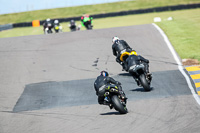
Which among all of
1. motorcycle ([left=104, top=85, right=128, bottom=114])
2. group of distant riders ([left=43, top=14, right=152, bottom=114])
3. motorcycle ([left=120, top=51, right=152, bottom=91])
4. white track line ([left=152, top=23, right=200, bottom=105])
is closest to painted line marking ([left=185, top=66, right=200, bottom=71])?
white track line ([left=152, top=23, right=200, bottom=105])

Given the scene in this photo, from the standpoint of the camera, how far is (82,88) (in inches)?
622

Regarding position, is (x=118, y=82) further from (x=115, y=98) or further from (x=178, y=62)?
(x=178, y=62)

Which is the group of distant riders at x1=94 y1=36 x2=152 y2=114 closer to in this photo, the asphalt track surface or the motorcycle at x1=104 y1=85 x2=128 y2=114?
the motorcycle at x1=104 y1=85 x2=128 y2=114

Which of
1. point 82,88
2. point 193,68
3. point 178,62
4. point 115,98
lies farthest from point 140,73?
point 178,62

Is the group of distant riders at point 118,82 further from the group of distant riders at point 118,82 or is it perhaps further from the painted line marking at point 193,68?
the painted line marking at point 193,68

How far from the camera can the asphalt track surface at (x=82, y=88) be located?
33.3 feet

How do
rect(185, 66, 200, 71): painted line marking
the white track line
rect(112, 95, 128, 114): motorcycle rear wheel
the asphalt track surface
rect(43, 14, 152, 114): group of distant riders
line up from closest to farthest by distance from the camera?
the asphalt track surface → rect(112, 95, 128, 114): motorcycle rear wheel → rect(43, 14, 152, 114): group of distant riders → the white track line → rect(185, 66, 200, 71): painted line marking

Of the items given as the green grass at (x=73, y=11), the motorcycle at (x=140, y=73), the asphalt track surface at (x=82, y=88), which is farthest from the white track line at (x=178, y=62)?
the green grass at (x=73, y=11)

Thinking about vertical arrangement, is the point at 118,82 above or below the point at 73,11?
above

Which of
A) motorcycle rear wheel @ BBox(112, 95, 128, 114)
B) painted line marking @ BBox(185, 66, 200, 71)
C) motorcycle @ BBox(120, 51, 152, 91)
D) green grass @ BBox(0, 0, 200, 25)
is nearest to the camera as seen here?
motorcycle rear wheel @ BBox(112, 95, 128, 114)

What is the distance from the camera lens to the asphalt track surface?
33.3 ft

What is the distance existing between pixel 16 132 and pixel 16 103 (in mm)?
4200

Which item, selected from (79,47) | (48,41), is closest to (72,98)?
(79,47)

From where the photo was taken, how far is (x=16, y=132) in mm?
10516
